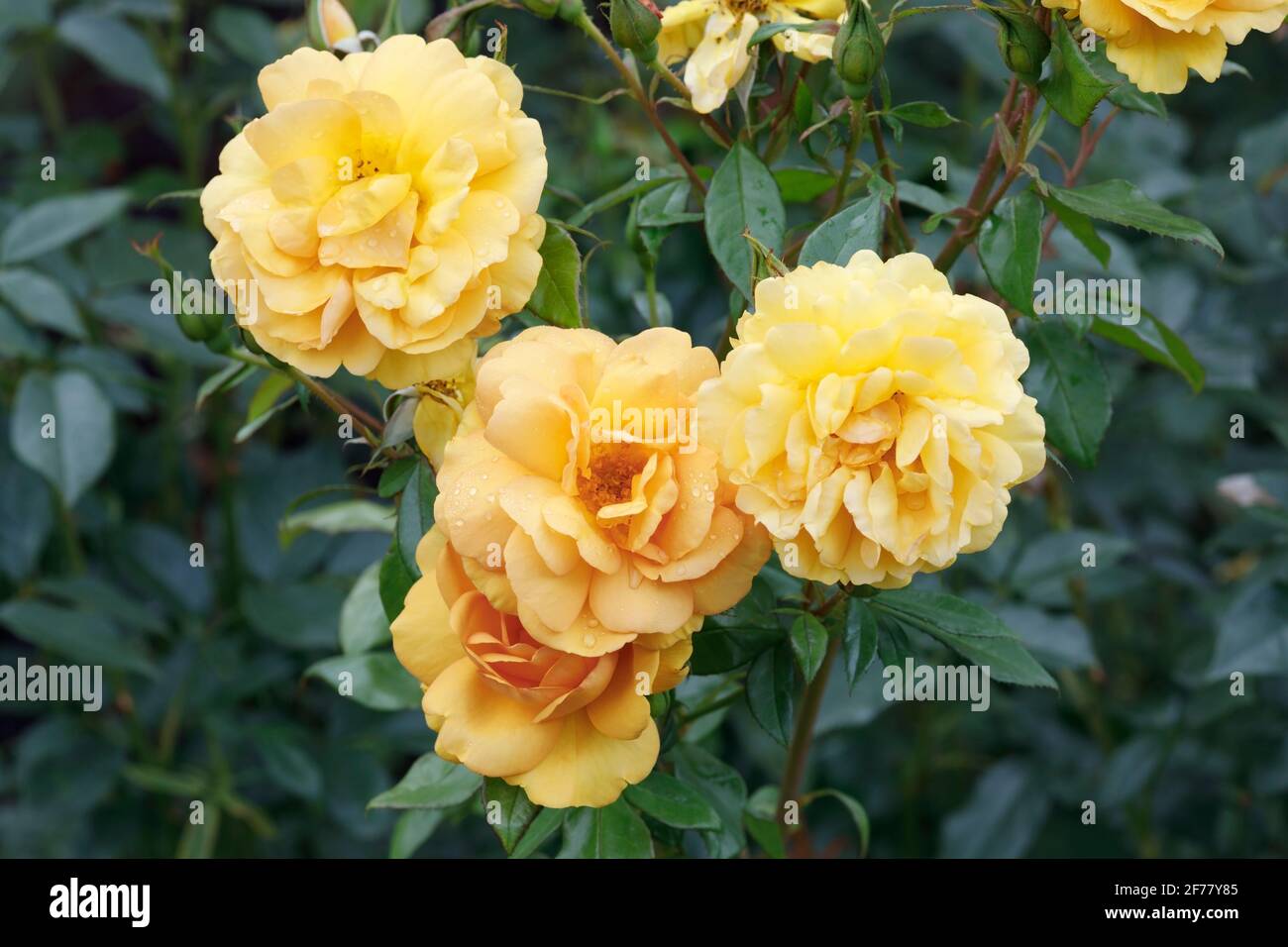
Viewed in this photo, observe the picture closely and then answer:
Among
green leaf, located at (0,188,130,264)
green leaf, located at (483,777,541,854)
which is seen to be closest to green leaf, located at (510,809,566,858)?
green leaf, located at (483,777,541,854)

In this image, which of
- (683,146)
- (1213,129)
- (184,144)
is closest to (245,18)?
(184,144)

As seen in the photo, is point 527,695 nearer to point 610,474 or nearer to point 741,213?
point 610,474

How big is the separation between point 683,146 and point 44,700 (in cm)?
113

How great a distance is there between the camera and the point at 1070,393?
947mm

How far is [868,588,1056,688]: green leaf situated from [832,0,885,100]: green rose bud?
0.31 m

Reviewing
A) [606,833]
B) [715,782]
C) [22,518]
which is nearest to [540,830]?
[606,833]

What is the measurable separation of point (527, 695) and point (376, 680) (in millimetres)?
455

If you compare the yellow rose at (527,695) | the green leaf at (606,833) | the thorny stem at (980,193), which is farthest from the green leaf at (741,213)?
the green leaf at (606,833)

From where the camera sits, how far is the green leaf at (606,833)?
0.92 metres

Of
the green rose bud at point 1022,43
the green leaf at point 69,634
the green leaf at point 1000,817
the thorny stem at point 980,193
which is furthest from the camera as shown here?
the green leaf at point 1000,817

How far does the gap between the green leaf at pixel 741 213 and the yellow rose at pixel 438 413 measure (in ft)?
0.57

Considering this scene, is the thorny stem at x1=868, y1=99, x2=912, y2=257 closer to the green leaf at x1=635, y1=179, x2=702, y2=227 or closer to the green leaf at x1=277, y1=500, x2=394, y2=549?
the green leaf at x1=635, y1=179, x2=702, y2=227

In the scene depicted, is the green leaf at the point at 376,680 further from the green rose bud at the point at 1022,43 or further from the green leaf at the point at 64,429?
the green rose bud at the point at 1022,43
